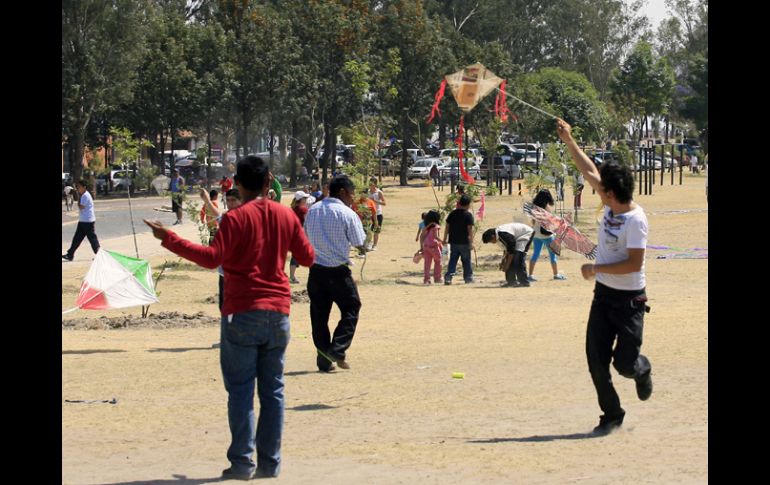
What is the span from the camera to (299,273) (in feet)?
70.9

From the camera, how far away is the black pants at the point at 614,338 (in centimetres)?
Result: 773

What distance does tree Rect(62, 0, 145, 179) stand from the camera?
5138 centimetres

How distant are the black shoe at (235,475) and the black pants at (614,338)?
2.40 metres

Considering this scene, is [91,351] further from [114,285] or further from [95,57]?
[95,57]

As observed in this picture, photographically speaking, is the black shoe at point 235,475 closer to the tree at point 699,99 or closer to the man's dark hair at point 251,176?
the man's dark hair at point 251,176

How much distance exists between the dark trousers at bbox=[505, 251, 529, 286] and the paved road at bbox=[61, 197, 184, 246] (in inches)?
462

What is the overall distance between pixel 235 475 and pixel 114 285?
673 centimetres

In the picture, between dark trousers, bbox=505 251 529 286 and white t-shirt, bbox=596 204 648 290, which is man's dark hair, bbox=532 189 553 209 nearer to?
dark trousers, bbox=505 251 529 286

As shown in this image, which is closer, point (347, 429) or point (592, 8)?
point (347, 429)
